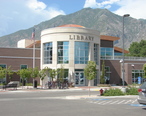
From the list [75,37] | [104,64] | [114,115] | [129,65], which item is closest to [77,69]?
[75,37]

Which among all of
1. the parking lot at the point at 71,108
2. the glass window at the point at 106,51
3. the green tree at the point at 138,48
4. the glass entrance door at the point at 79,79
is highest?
the green tree at the point at 138,48

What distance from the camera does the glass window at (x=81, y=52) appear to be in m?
42.5

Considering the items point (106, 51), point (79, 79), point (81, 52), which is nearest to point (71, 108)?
point (79, 79)

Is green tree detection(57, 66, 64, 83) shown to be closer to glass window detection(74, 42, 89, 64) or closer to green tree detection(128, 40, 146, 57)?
glass window detection(74, 42, 89, 64)

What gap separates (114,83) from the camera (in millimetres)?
50594

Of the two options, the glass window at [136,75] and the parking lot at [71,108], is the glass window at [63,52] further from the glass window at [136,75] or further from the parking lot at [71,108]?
the parking lot at [71,108]

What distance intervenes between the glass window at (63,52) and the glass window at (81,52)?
1.57m

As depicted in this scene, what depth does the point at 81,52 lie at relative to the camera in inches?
1689

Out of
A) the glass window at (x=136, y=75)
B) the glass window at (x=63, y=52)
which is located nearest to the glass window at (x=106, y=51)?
the glass window at (x=136, y=75)

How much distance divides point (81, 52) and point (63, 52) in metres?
3.16

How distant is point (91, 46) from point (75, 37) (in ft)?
11.5

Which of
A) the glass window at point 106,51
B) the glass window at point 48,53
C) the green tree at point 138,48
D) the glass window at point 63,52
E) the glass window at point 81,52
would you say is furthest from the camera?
the green tree at point 138,48

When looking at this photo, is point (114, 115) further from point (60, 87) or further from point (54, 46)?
point (54, 46)

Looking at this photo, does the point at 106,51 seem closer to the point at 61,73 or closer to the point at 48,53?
the point at 48,53
